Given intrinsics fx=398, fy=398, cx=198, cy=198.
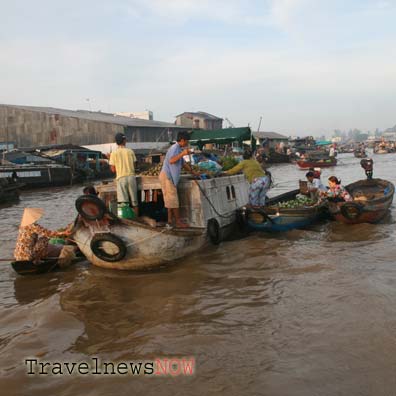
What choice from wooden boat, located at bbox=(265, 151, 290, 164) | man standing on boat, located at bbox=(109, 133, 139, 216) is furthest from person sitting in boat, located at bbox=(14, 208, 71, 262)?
wooden boat, located at bbox=(265, 151, 290, 164)

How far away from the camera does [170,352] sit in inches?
158

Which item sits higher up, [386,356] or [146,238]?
[146,238]

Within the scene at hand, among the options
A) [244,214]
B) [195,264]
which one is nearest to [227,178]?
[244,214]

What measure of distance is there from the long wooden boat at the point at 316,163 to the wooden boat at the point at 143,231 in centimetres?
2669

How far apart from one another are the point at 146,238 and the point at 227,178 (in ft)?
11.8

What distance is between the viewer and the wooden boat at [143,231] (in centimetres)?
606

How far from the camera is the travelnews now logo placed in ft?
12.2

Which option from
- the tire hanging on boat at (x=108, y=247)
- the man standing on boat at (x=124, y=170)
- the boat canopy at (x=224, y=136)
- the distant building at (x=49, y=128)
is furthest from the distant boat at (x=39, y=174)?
the tire hanging on boat at (x=108, y=247)

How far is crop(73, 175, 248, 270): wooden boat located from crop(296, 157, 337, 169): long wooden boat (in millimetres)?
26691

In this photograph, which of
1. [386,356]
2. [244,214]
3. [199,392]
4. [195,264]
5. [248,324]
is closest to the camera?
[199,392]

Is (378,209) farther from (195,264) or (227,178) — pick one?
(195,264)

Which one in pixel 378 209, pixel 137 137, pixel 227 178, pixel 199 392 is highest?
pixel 137 137

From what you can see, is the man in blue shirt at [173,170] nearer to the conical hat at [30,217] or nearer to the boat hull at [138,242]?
the boat hull at [138,242]

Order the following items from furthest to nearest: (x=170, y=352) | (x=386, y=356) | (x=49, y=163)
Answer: (x=49, y=163), (x=170, y=352), (x=386, y=356)
